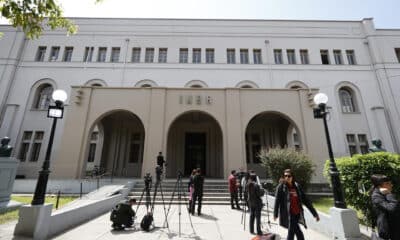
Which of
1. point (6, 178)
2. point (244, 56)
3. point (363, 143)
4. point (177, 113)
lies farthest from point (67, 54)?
point (363, 143)

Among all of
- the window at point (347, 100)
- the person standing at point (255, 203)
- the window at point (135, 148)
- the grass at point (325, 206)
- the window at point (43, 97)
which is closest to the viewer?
the person standing at point (255, 203)

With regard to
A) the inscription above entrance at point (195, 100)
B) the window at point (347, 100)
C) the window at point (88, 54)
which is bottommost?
the inscription above entrance at point (195, 100)

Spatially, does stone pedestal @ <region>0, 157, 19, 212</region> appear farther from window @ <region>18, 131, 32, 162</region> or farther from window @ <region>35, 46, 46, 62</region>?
window @ <region>35, 46, 46, 62</region>

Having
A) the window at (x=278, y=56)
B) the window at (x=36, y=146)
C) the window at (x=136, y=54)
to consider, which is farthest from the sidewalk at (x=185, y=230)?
the window at (x=278, y=56)

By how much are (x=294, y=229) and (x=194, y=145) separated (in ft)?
45.9

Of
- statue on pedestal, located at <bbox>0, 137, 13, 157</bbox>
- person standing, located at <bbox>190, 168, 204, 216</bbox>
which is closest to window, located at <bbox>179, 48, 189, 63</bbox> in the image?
statue on pedestal, located at <bbox>0, 137, 13, 157</bbox>

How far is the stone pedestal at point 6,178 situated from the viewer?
7555mm

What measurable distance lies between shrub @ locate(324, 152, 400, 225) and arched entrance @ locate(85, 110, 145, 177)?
14796 millimetres

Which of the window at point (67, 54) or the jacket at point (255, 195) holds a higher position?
the window at point (67, 54)

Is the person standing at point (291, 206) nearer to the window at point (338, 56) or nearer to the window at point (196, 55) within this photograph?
the window at point (196, 55)

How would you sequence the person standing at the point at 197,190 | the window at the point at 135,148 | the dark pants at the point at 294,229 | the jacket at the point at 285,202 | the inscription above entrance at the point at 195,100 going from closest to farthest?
the dark pants at the point at 294,229, the jacket at the point at 285,202, the person standing at the point at 197,190, the inscription above entrance at the point at 195,100, the window at the point at 135,148

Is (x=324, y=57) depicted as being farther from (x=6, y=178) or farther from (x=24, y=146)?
(x=24, y=146)

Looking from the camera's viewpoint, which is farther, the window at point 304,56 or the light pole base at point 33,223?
the window at point 304,56

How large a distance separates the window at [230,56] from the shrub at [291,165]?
13726 millimetres
